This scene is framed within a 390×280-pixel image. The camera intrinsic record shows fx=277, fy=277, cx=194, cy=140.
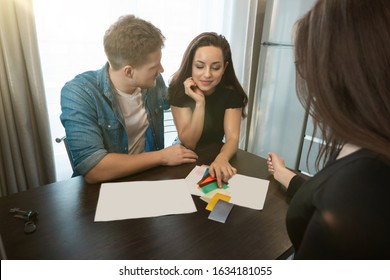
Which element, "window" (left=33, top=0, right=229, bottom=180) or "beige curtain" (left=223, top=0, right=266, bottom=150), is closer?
"window" (left=33, top=0, right=229, bottom=180)

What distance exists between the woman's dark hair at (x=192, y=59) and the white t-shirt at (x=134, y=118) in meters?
0.25

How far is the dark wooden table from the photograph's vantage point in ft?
2.32

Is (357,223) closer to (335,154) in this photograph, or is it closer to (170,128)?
(335,154)

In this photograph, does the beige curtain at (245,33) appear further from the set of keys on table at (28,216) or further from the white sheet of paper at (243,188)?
the set of keys on table at (28,216)

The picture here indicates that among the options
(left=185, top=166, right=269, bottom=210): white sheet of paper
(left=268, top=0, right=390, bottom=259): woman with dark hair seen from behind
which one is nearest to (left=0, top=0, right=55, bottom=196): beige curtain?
(left=185, top=166, right=269, bottom=210): white sheet of paper

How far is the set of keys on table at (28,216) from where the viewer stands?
0.78 meters

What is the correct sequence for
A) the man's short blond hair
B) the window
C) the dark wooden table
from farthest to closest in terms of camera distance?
the window
the man's short blond hair
the dark wooden table

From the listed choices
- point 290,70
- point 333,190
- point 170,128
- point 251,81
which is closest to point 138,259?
point 333,190

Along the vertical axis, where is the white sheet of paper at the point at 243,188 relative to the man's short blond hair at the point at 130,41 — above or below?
below

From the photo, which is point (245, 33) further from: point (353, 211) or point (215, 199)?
point (353, 211)

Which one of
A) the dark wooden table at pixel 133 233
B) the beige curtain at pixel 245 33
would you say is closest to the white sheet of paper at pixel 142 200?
the dark wooden table at pixel 133 233

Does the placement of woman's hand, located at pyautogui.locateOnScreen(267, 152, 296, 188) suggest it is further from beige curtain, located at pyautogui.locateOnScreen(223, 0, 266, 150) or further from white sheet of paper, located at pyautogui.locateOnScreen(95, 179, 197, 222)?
beige curtain, located at pyautogui.locateOnScreen(223, 0, 266, 150)

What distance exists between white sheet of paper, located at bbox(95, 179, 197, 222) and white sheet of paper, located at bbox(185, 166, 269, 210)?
41 mm
